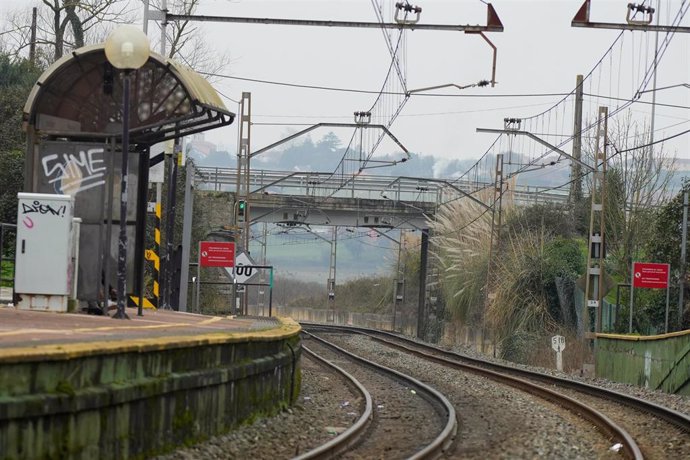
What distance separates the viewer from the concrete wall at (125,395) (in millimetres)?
8102

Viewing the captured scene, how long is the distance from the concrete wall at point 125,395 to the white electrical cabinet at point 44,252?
3.77 meters

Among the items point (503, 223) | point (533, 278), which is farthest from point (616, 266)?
point (503, 223)

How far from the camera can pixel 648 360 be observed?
89.5 feet

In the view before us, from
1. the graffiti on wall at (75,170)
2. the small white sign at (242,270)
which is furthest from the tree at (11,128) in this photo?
the graffiti on wall at (75,170)

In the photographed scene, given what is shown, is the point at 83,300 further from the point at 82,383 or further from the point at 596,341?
the point at 596,341

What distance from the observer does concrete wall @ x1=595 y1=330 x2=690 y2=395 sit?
24.6 metres

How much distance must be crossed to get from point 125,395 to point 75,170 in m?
8.97

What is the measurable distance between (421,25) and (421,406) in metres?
7.73

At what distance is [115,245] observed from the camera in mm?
18891

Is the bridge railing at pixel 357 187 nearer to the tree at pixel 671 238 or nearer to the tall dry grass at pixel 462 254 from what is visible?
the tall dry grass at pixel 462 254

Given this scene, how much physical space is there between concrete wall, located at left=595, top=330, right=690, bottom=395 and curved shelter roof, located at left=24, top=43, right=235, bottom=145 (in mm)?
11543

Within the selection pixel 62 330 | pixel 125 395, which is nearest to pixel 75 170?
pixel 62 330

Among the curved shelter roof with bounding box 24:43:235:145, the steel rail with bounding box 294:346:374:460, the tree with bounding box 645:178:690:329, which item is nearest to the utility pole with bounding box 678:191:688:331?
the tree with bounding box 645:178:690:329

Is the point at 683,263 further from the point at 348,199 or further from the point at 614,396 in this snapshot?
the point at 348,199
